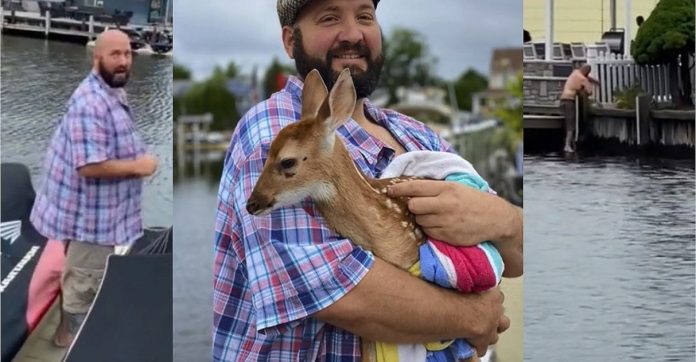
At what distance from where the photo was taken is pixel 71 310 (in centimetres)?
312

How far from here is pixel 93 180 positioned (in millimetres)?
3066

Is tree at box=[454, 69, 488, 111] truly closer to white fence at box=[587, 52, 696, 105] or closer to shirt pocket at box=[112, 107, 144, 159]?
white fence at box=[587, 52, 696, 105]

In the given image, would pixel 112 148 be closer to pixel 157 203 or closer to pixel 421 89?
pixel 157 203

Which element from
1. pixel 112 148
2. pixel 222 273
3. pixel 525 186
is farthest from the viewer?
pixel 525 186

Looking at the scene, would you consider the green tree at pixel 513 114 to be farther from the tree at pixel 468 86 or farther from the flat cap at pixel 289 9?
the flat cap at pixel 289 9

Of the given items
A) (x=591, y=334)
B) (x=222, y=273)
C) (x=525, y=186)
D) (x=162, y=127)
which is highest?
(x=162, y=127)

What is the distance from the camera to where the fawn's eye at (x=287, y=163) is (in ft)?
7.92

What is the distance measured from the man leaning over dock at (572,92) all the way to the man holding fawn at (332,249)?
2.36 feet

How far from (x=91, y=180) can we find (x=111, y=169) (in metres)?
0.08

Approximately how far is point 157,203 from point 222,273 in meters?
0.65

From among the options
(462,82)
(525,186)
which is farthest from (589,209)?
(462,82)

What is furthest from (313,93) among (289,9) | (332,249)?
(332,249)

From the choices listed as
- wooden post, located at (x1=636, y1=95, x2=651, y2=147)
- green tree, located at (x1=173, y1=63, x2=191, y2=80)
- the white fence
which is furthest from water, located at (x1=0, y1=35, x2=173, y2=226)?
wooden post, located at (x1=636, y1=95, x2=651, y2=147)

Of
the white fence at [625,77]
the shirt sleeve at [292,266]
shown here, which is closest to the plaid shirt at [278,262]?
the shirt sleeve at [292,266]
